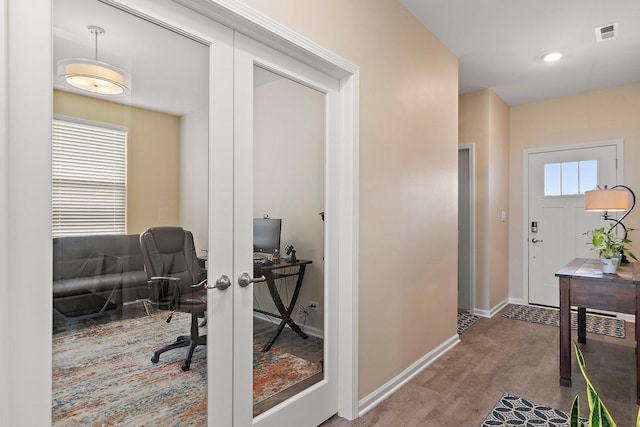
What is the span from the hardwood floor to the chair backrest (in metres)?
1.27

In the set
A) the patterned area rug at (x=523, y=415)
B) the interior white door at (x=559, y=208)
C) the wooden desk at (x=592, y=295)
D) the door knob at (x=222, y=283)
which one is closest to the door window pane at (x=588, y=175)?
the interior white door at (x=559, y=208)

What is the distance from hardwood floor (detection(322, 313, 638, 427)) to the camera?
2203 millimetres

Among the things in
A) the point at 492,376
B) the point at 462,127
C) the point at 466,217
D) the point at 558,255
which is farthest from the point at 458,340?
the point at 462,127

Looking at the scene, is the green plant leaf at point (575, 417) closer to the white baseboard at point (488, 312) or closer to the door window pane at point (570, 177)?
the white baseboard at point (488, 312)

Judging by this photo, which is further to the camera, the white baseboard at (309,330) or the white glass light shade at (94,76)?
the white baseboard at (309,330)

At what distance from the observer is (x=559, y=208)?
15.3 ft

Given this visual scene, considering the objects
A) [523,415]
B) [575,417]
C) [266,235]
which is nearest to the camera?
[575,417]

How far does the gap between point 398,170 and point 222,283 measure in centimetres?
155

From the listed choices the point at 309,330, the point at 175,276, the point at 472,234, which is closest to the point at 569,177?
the point at 472,234

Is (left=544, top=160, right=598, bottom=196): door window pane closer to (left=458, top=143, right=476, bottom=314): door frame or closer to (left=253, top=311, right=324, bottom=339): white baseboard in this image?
(left=458, top=143, right=476, bottom=314): door frame

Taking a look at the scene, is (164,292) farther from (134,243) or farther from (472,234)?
(472,234)

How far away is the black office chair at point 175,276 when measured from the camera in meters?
1.40

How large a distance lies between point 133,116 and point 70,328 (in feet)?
2.49

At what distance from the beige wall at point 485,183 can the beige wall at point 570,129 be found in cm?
53
